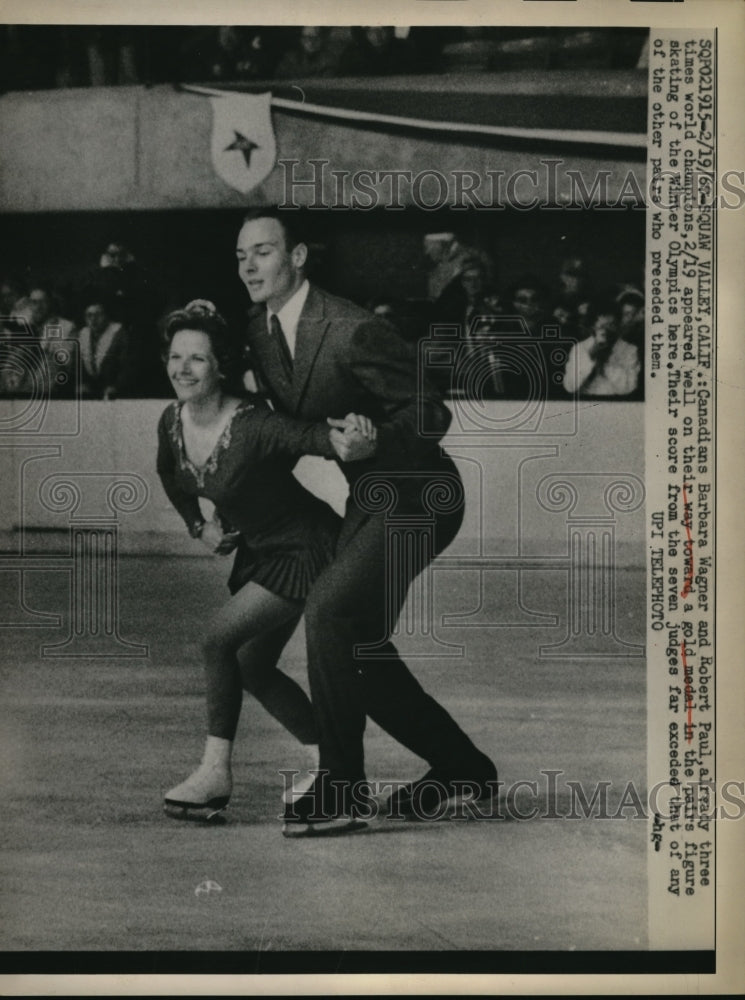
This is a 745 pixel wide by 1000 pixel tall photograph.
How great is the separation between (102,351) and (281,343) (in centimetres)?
37

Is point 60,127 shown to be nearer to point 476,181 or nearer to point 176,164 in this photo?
point 176,164

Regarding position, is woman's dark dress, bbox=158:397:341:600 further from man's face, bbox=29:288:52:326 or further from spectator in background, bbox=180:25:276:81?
spectator in background, bbox=180:25:276:81

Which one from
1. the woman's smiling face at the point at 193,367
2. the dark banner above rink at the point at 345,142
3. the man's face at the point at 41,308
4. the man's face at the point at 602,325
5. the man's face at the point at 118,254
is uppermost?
the dark banner above rink at the point at 345,142

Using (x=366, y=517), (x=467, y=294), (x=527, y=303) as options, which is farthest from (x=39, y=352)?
(x=527, y=303)

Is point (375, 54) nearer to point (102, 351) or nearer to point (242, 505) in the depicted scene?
point (102, 351)

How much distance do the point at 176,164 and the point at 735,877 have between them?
1.87m

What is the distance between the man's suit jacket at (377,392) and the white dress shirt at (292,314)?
0.05 metres

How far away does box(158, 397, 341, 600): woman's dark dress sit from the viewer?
208 centimetres

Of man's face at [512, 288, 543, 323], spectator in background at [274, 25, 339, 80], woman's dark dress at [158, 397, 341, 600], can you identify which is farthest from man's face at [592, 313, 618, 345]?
spectator in background at [274, 25, 339, 80]

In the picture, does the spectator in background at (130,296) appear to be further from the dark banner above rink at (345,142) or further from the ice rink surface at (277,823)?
the ice rink surface at (277,823)

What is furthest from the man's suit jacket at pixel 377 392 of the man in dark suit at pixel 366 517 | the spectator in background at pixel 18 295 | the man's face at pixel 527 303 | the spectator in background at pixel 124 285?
the spectator in background at pixel 18 295

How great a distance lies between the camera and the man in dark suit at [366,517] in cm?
207

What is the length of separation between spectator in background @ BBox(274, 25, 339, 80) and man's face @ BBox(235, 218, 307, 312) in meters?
0.31
